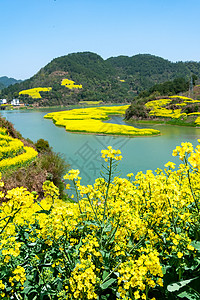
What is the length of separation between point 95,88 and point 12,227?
Answer: 122519mm

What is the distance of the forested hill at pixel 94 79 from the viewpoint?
10288 centimetres

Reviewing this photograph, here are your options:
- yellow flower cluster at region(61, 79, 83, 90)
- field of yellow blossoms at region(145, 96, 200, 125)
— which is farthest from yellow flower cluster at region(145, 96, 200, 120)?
yellow flower cluster at region(61, 79, 83, 90)

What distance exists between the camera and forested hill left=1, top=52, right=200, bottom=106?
103 metres

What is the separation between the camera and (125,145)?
60.1 feet

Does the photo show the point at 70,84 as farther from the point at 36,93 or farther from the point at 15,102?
the point at 15,102

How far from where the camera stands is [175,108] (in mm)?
39500

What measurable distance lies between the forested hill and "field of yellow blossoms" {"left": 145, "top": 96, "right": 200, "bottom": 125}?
2439 inches

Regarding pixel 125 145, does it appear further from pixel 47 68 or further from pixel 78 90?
pixel 47 68

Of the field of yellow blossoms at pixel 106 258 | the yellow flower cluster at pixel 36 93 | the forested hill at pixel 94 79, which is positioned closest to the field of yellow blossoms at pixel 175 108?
the field of yellow blossoms at pixel 106 258

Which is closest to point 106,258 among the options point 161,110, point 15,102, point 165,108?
point 161,110

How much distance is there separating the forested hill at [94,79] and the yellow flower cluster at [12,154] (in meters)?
88.7

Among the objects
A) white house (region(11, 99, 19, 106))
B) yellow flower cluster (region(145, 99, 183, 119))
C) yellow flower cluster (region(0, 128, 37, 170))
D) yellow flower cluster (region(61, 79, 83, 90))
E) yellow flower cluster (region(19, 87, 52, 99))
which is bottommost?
yellow flower cluster (region(0, 128, 37, 170))

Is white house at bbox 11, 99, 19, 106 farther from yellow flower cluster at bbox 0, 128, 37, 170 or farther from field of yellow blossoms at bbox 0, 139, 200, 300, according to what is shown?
field of yellow blossoms at bbox 0, 139, 200, 300

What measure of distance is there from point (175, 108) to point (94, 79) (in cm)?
9951
